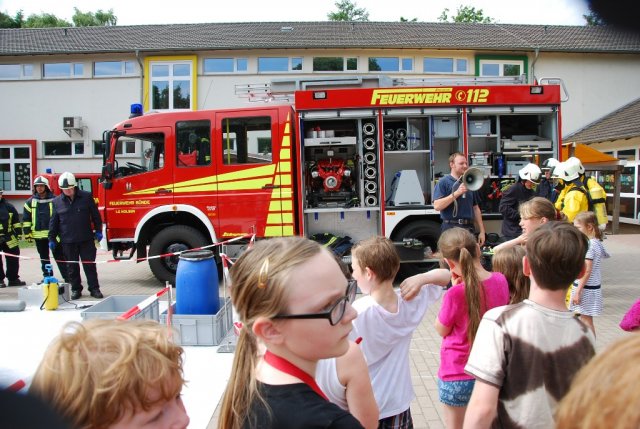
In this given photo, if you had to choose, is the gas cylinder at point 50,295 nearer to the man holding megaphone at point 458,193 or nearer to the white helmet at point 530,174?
the man holding megaphone at point 458,193

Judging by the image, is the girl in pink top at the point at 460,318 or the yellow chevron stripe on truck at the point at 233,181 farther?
the yellow chevron stripe on truck at the point at 233,181

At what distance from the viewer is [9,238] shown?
944cm

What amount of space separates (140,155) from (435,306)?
5587mm

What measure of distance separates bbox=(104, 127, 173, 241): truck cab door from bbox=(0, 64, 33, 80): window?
17.4 meters

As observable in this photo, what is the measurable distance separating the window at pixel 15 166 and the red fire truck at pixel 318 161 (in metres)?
16.9

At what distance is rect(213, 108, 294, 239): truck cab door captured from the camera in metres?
8.63

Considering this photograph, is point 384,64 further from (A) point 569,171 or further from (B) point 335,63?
(A) point 569,171

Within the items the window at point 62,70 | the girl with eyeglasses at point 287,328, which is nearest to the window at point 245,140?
the girl with eyeglasses at point 287,328

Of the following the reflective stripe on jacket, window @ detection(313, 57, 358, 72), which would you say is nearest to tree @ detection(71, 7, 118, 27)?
the reflective stripe on jacket

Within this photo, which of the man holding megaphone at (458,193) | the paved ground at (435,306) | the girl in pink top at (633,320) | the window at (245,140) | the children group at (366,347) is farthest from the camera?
the window at (245,140)

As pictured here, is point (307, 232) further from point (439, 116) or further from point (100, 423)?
point (100, 423)

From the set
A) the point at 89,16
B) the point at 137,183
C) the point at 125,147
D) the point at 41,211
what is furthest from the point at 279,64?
the point at 89,16

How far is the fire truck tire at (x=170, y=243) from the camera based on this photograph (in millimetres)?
8836

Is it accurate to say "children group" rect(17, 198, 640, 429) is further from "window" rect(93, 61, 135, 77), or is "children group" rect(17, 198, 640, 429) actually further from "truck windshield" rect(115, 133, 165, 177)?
"window" rect(93, 61, 135, 77)
